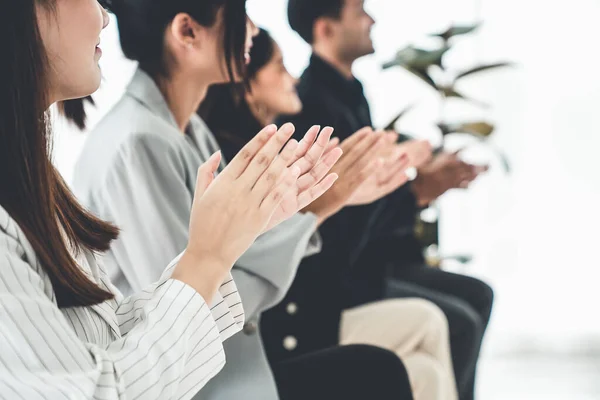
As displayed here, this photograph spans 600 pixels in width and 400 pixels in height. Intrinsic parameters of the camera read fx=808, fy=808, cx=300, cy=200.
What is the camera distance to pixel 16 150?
2.34ft

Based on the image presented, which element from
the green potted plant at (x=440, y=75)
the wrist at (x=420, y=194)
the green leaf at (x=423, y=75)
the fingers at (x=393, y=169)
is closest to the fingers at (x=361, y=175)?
the fingers at (x=393, y=169)

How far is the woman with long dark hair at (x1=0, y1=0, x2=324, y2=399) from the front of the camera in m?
0.66

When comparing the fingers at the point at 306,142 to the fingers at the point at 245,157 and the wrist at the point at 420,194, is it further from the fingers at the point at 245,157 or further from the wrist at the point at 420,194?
the wrist at the point at 420,194

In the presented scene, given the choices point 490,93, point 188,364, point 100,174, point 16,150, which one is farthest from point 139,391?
point 490,93

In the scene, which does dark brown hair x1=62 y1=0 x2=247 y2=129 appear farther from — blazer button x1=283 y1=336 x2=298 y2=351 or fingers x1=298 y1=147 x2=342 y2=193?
blazer button x1=283 y1=336 x2=298 y2=351

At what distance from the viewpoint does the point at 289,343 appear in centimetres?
147

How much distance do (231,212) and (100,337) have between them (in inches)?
7.0

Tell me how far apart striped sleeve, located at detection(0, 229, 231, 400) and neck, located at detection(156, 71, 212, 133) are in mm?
471

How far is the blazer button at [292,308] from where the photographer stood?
1.49 m

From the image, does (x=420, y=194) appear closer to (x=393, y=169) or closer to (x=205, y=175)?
(x=393, y=169)

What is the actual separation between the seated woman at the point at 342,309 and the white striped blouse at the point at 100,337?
549 millimetres

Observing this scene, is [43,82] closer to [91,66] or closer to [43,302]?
[91,66]

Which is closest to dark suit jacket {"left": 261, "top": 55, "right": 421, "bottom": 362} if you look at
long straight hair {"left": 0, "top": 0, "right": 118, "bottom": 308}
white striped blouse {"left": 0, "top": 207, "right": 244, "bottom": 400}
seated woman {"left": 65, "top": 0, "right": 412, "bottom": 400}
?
seated woman {"left": 65, "top": 0, "right": 412, "bottom": 400}

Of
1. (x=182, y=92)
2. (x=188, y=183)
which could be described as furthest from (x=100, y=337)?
(x=182, y=92)
